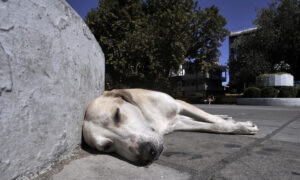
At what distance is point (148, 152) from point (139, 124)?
1.34 ft

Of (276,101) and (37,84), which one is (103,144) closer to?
(37,84)

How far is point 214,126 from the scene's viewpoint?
2787 millimetres

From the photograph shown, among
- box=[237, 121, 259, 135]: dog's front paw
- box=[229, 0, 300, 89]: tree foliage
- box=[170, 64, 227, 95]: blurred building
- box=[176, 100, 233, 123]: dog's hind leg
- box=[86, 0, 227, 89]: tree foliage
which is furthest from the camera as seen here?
box=[170, 64, 227, 95]: blurred building

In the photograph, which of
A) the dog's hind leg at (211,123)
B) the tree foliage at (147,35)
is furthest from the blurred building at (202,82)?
the dog's hind leg at (211,123)

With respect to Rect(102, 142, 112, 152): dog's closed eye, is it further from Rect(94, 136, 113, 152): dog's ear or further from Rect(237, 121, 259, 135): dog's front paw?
Rect(237, 121, 259, 135): dog's front paw

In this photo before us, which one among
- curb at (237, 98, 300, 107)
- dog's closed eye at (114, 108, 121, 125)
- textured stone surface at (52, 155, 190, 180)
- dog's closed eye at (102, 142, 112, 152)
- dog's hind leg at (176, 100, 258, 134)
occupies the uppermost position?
dog's closed eye at (114, 108, 121, 125)

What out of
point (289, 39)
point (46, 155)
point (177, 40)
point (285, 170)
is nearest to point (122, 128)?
point (46, 155)

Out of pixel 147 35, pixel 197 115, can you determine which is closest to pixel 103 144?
pixel 197 115

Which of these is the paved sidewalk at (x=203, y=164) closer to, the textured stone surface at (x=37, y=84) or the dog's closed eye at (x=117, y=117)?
the textured stone surface at (x=37, y=84)

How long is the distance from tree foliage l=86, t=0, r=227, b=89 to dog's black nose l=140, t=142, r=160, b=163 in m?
12.4

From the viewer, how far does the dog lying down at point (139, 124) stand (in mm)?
1721

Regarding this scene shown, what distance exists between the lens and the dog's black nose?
63.8 inches

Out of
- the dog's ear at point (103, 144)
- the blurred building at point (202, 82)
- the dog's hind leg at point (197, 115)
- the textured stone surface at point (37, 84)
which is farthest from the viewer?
the blurred building at point (202, 82)

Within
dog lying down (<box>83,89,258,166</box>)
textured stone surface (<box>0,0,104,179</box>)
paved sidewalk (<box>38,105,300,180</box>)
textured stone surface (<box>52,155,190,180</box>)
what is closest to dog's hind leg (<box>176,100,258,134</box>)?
dog lying down (<box>83,89,258,166</box>)
